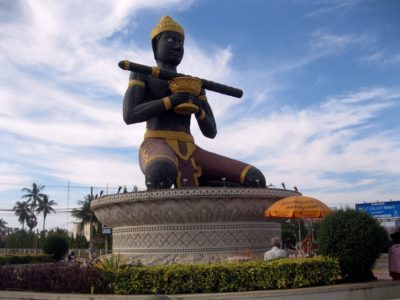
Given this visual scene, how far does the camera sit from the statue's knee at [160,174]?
10.6 m

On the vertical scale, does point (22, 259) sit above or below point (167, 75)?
below

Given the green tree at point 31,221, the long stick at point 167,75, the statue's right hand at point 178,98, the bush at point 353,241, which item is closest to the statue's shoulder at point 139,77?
the long stick at point 167,75

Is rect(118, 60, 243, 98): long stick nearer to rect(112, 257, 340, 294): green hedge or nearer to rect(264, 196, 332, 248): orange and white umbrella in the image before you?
rect(264, 196, 332, 248): orange and white umbrella

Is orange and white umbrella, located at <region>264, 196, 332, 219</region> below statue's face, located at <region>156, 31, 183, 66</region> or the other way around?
below

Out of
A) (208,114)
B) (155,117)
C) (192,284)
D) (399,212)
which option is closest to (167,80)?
(155,117)

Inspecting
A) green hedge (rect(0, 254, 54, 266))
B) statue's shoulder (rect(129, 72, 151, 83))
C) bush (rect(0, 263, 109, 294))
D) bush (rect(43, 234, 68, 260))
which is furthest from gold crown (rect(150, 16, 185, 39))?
bush (rect(43, 234, 68, 260))

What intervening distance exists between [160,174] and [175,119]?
2393 mm

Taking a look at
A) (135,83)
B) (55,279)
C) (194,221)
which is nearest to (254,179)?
(194,221)

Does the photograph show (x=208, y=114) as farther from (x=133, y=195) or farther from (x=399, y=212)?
(x=399, y=212)

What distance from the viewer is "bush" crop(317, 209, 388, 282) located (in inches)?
328

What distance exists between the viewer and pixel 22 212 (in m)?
63.3

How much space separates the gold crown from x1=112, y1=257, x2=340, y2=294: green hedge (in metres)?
7.52

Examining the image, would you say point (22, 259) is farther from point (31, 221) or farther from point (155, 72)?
point (31, 221)

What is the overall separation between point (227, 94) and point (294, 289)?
7135 mm
